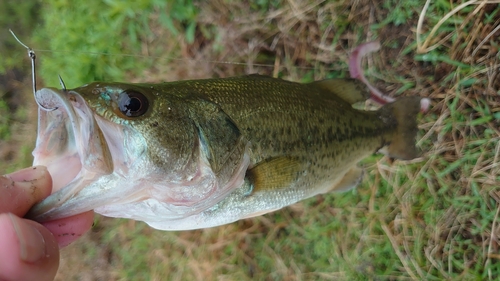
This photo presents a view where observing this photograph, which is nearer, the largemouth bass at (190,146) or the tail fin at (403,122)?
the largemouth bass at (190,146)

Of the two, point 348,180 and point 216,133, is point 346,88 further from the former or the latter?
point 216,133

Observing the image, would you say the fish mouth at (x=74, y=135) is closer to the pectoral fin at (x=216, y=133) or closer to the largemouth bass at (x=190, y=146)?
the largemouth bass at (x=190, y=146)

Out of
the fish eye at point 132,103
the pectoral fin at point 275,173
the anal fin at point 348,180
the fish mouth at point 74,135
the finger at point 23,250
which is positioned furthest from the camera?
the anal fin at point 348,180

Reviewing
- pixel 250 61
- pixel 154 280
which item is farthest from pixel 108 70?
pixel 154 280

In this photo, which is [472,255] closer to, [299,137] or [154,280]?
[299,137]

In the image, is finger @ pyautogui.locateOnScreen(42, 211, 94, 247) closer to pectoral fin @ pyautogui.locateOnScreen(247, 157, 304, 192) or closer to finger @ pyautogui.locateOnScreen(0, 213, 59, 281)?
finger @ pyautogui.locateOnScreen(0, 213, 59, 281)

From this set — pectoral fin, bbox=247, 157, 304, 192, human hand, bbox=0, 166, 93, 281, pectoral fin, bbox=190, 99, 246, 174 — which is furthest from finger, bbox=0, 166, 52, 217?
pectoral fin, bbox=247, 157, 304, 192

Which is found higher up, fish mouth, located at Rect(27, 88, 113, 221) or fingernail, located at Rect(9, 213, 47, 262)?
fish mouth, located at Rect(27, 88, 113, 221)

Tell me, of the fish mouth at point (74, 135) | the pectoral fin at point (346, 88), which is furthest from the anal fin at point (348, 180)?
the fish mouth at point (74, 135)
